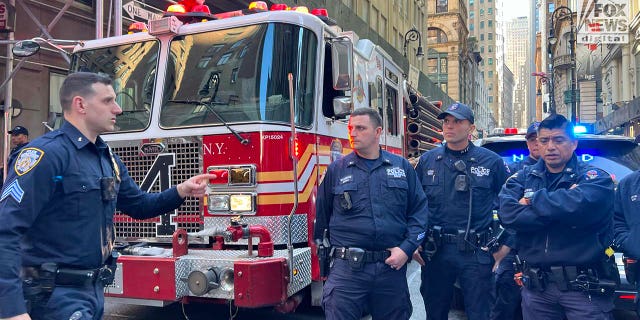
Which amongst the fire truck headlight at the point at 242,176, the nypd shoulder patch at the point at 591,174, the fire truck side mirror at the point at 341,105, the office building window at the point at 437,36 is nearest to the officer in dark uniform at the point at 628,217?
the nypd shoulder patch at the point at 591,174

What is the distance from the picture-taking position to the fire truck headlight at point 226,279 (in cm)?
406

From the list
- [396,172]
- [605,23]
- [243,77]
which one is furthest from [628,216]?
[605,23]

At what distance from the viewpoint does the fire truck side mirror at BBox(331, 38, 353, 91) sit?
4.61 m

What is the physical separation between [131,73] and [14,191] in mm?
2959

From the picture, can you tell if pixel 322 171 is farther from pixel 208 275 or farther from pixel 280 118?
pixel 208 275

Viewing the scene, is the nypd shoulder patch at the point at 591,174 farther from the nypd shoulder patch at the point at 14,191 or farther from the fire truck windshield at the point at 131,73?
the fire truck windshield at the point at 131,73

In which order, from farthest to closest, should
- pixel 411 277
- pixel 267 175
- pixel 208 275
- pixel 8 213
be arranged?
pixel 411 277 → pixel 267 175 → pixel 208 275 → pixel 8 213

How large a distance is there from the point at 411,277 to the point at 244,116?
4.30m

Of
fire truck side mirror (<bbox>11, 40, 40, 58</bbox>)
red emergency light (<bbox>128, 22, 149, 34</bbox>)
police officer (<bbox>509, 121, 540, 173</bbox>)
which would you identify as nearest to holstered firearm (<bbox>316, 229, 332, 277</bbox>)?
police officer (<bbox>509, 121, 540, 173</bbox>)

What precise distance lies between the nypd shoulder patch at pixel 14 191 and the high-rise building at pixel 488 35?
463ft

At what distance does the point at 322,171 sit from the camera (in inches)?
192

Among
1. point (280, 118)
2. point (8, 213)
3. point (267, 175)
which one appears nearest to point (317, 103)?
point (280, 118)

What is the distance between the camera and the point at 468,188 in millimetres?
3984

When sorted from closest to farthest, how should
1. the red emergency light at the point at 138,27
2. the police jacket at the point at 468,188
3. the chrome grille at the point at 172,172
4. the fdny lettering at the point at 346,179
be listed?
the fdny lettering at the point at 346,179
the police jacket at the point at 468,188
the chrome grille at the point at 172,172
the red emergency light at the point at 138,27
